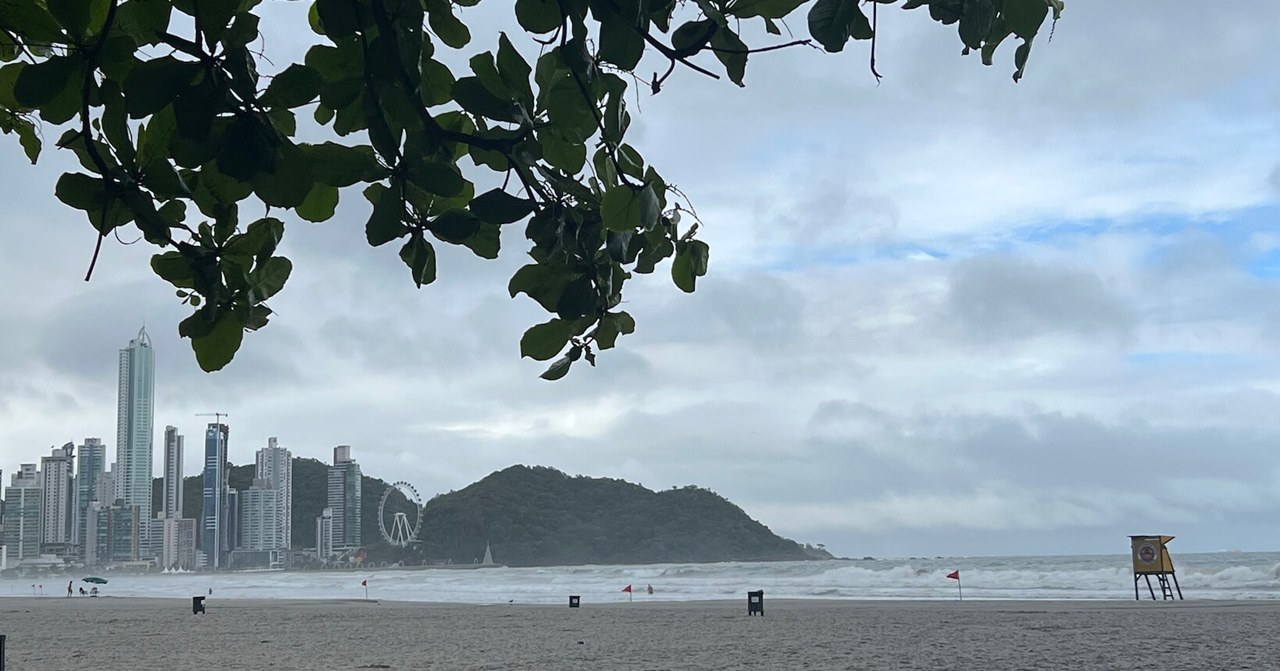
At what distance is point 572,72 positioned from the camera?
1564 mm

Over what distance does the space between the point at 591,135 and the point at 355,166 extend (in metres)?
0.35

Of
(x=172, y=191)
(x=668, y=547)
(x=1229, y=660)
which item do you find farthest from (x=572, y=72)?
(x=668, y=547)

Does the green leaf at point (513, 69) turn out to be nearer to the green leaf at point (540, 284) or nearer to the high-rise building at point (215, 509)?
the green leaf at point (540, 284)

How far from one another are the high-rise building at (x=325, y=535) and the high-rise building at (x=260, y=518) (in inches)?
213

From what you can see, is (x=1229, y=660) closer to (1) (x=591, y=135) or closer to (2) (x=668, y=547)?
(1) (x=591, y=135)

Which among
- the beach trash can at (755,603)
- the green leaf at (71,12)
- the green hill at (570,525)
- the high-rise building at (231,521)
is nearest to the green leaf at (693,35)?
the green leaf at (71,12)

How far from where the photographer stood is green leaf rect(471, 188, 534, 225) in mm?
1667

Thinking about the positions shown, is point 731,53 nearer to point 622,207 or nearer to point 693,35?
point 693,35

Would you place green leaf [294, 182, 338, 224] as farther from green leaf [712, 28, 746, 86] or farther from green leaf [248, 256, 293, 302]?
green leaf [712, 28, 746, 86]

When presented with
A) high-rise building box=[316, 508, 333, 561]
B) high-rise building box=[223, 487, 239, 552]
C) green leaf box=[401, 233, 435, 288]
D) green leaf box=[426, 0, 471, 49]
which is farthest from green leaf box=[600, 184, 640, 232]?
high-rise building box=[223, 487, 239, 552]

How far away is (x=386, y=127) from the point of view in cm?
162

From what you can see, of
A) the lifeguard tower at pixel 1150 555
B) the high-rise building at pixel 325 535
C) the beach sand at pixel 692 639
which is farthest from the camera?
the high-rise building at pixel 325 535

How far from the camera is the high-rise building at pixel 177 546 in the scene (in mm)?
121875

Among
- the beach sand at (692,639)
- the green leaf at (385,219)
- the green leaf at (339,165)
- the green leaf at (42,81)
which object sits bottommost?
the beach sand at (692,639)
